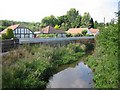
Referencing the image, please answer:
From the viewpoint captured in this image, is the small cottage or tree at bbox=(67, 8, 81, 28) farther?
tree at bbox=(67, 8, 81, 28)

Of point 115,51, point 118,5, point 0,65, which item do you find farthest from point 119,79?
point 0,65

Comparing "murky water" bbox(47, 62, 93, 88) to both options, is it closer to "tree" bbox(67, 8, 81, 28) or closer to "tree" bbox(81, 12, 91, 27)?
"tree" bbox(81, 12, 91, 27)

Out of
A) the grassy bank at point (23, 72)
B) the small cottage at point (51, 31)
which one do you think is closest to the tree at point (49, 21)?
the small cottage at point (51, 31)

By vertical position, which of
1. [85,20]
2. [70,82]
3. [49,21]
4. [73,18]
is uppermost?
[73,18]

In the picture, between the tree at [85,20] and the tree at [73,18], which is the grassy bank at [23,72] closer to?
the tree at [85,20]

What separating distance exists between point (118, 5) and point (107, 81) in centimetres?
477

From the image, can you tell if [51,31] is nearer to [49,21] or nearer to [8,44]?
Answer: [49,21]

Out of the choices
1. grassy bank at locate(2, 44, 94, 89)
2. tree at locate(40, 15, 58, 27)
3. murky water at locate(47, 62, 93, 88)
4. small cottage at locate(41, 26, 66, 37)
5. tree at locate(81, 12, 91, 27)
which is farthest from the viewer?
tree at locate(81, 12, 91, 27)

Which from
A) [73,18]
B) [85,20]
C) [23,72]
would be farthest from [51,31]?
[23,72]

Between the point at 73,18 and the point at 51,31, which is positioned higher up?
the point at 73,18

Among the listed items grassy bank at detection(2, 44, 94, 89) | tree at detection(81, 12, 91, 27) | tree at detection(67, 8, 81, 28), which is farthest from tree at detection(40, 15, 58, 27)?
grassy bank at detection(2, 44, 94, 89)

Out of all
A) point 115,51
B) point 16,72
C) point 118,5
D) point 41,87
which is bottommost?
point 41,87

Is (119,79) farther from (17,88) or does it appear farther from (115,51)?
(17,88)

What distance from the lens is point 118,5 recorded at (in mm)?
15648
